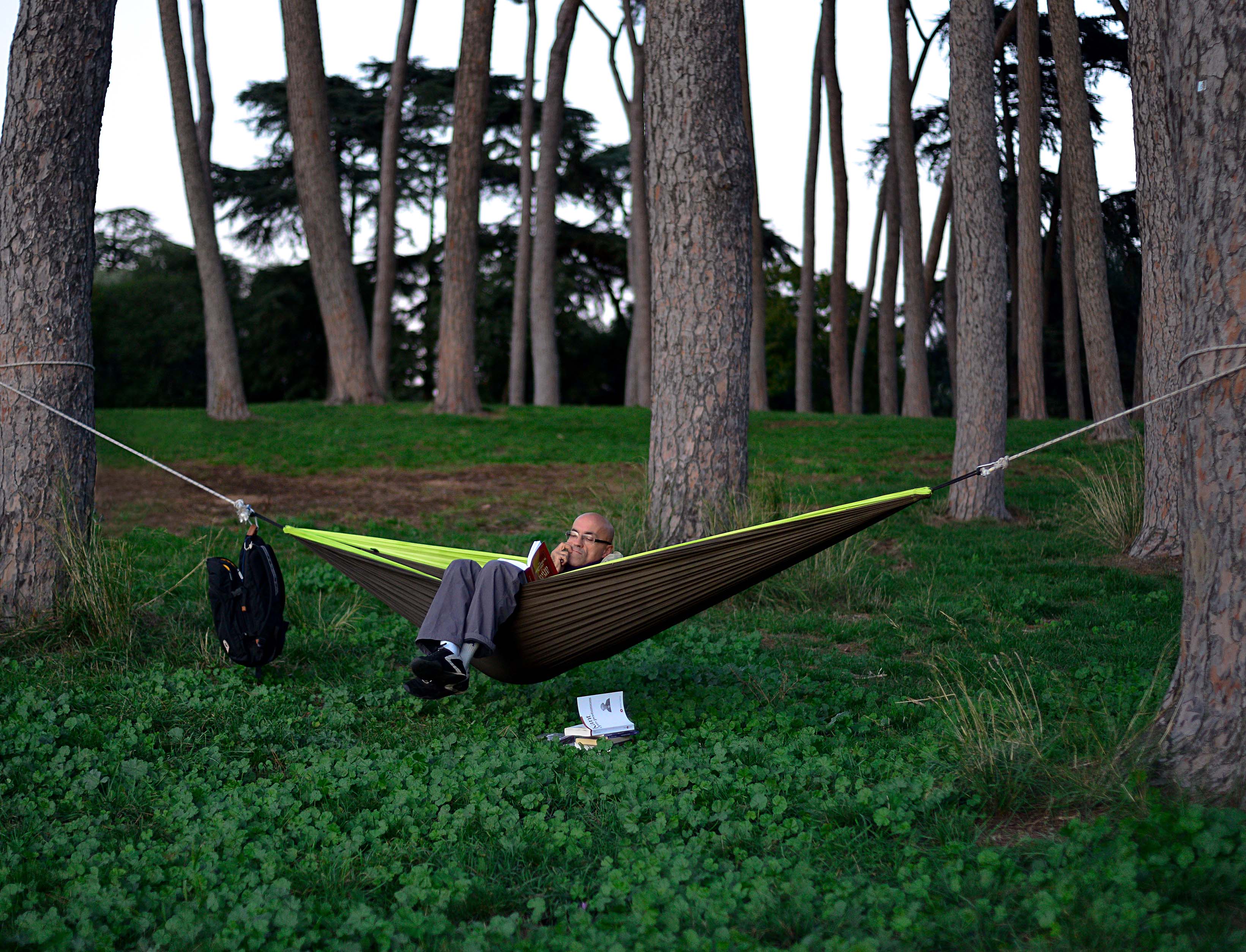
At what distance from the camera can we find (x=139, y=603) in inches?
152

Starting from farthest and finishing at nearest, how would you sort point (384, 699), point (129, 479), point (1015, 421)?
1. point (1015, 421)
2. point (129, 479)
3. point (384, 699)

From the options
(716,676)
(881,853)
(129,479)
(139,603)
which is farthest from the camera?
(129,479)

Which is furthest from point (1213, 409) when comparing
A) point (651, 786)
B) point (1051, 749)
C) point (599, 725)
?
point (599, 725)

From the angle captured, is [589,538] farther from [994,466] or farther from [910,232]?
[910,232]

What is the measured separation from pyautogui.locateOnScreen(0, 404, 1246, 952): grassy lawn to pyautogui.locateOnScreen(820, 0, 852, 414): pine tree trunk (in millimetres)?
11618

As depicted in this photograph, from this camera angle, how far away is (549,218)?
47.0 ft

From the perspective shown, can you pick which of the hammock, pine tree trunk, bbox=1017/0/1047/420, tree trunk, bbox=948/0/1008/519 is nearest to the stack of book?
the hammock

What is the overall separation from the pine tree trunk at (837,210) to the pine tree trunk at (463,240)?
18.2ft

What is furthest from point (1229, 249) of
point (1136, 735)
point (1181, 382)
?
point (1136, 735)

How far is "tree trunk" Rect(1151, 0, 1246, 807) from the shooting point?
2.16m

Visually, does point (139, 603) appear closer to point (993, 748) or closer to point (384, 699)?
point (384, 699)

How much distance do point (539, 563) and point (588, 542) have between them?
253 mm

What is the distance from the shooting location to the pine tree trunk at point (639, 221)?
14.9 meters

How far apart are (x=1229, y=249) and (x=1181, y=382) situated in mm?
306
